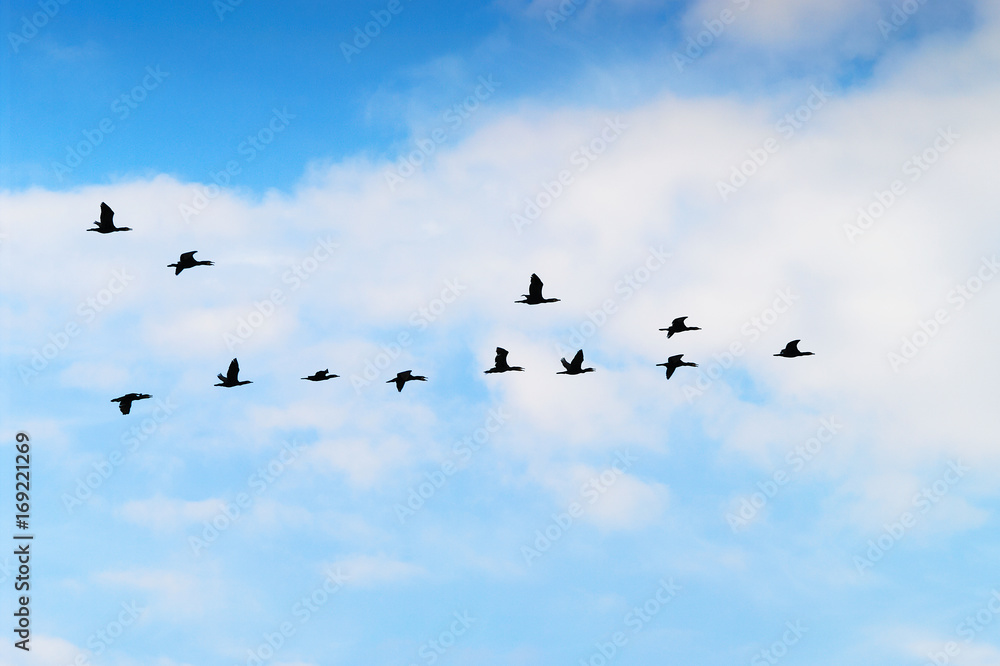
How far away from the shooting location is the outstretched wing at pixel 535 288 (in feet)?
227

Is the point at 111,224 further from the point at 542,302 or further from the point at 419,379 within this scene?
the point at 542,302

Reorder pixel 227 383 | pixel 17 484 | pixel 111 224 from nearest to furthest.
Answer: pixel 17 484 → pixel 111 224 → pixel 227 383

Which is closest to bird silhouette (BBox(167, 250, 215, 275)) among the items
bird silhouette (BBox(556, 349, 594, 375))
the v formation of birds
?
the v formation of birds

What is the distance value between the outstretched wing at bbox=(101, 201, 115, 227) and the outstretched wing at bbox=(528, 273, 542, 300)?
2515 centimetres

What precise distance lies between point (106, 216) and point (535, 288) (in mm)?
25837

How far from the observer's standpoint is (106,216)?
66000 millimetres

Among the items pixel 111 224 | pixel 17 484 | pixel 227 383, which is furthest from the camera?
pixel 227 383

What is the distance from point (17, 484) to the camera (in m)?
57.1

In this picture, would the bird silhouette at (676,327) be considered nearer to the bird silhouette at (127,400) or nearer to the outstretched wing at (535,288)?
the outstretched wing at (535,288)

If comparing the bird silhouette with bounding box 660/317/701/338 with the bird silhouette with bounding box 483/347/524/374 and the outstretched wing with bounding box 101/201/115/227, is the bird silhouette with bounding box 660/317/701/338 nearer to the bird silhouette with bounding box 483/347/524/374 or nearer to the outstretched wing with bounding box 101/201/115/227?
the bird silhouette with bounding box 483/347/524/374

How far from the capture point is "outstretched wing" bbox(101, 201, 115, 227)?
65.9 meters

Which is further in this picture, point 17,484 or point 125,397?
point 125,397

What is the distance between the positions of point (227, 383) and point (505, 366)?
17.8m

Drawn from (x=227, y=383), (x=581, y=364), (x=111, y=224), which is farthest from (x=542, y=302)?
(x=111, y=224)
